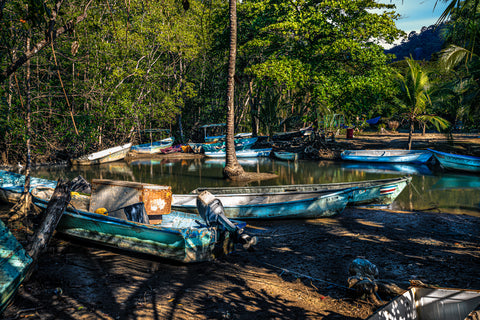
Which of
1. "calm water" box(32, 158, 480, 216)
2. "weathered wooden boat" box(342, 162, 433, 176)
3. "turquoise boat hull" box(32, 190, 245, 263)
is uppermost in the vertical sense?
"turquoise boat hull" box(32, 190, 245, 263)

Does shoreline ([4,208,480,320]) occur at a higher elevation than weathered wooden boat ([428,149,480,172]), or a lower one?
lower

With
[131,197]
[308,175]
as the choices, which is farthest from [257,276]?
[308,175]

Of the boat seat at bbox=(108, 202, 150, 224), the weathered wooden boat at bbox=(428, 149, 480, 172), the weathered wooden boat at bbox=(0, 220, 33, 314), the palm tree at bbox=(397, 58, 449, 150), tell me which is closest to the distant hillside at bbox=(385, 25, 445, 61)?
the palm tree at bbox=(397, 58, 449, 150)

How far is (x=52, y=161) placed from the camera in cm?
2378

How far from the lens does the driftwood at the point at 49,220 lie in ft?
20.3

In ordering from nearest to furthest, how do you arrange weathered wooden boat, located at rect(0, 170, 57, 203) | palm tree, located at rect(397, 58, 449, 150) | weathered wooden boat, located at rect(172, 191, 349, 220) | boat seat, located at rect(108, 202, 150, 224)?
1. boat seat, located at rect(108, 202, 150, 224)
2. weathered wooden boat, located at rect(172, 191, 349, 220)
3. weathered wooden boat, located at rect(0, 170, 57, 203)
4. palm tree, located at rect(397, 58, 449, 150)

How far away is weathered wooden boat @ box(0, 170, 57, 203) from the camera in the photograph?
36.7 feet

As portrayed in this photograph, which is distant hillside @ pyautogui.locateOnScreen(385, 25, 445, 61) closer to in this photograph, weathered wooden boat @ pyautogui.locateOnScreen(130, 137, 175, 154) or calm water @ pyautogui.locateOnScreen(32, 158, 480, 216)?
calm water @ pyautogui.locateOnScreen(32, 158, 480, 216)

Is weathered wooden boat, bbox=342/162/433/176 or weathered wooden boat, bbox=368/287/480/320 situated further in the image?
weathered wooden boat, bbox=342/162/433/176

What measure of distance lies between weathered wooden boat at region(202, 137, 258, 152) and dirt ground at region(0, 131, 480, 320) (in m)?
19.9

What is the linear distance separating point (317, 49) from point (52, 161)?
20857 mm

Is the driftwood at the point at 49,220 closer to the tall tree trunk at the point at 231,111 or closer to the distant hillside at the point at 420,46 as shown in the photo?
the tall tree trunk at the point at 231,111

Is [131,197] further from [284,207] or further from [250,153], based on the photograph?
[250,153]

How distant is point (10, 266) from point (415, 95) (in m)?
24.7
